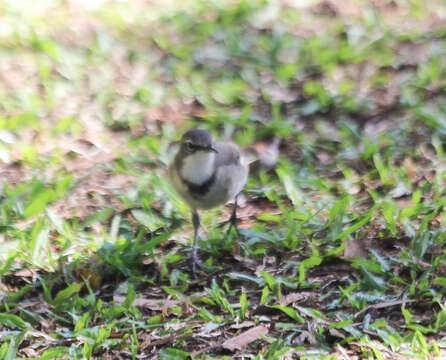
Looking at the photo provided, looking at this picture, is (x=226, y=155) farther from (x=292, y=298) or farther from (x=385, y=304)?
(x=385, y=304)

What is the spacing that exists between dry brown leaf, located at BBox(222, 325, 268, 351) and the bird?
31.1 inches

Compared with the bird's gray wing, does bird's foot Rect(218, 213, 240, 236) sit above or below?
below

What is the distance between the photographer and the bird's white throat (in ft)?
14.8

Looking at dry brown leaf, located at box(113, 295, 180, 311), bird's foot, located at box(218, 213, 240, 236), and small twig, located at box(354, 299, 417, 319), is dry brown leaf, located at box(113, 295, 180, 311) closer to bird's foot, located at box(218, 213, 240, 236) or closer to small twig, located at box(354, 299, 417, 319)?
bird's foot, located at box(218, 213, 240, 236)

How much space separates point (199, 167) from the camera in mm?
4539

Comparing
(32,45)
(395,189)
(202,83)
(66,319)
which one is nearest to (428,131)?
(395,189)

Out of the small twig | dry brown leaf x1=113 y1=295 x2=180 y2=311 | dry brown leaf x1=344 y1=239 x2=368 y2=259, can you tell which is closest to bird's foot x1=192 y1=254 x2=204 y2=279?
dry brown leaf x1=113 y1=295 x2=180 y2=311

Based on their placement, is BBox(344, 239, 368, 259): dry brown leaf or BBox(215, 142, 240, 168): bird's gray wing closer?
BBox(344, 239, 368, 259): dry brown leaf

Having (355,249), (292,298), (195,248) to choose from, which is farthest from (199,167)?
(355,249)

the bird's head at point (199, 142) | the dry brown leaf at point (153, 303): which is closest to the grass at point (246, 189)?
the dry brown leaf at point (153, 303)

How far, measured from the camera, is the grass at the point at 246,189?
391 centimetres

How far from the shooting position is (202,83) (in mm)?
6879

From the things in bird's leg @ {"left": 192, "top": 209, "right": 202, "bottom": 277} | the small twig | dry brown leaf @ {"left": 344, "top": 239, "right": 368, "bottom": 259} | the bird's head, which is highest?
the bird's head

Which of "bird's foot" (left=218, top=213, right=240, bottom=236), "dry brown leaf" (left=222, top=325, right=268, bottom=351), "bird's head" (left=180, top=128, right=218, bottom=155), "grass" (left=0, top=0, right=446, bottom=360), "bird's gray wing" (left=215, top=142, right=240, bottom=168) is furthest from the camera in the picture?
"bird's foot" (left=218, top=213, right=240, bottom=236)
